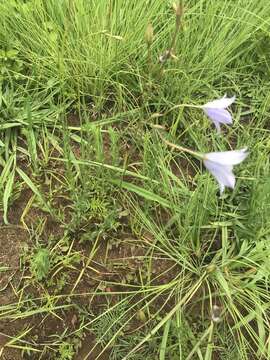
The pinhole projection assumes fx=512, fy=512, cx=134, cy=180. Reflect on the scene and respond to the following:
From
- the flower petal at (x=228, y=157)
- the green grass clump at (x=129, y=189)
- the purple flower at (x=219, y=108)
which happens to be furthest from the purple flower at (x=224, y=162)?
the green grass clump at (x=129, y=189)

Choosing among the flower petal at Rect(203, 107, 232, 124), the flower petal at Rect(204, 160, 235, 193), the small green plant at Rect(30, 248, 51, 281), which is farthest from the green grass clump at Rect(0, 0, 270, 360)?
the flower petal at Rect(204, 160, 235, 193)

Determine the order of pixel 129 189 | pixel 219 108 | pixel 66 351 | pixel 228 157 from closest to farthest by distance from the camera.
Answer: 1. pixel 228 157
2. pixel 219 108
3. pixel 66 351
4. pixel 129 189

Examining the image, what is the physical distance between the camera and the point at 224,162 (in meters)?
1.16

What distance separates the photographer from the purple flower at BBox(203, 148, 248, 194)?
45.1 inches

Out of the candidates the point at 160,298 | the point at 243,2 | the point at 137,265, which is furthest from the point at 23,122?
the point at 243,2

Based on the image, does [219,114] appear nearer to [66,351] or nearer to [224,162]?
[224,162]

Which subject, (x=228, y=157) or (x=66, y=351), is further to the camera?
(x=66, y=351)

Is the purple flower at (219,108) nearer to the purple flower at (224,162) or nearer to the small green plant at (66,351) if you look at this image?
the purple flower at (224,162)

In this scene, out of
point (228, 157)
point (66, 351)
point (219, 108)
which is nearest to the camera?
point (228, 157)

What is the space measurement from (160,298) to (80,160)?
21.9 inches

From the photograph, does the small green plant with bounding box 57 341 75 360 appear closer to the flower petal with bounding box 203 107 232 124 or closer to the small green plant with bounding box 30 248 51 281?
the small green plant with bounding box 30 248 51 281

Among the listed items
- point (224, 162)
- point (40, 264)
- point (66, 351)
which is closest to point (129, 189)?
point (40, 264)

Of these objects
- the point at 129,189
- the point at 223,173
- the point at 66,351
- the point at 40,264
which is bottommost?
the point at 66,351

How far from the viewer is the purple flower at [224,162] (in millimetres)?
1146
